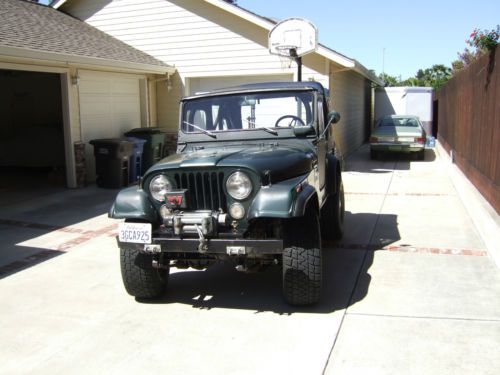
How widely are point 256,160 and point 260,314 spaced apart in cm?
131

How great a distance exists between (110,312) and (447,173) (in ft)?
35.2

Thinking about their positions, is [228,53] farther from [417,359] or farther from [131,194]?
[417,359]

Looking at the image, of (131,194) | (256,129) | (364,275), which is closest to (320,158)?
(256,129)

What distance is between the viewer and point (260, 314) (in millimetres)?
4547

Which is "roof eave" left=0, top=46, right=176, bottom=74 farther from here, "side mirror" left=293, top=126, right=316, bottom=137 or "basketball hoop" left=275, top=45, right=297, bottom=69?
"side mirror" left=293, top=126, right=316, bottom=137

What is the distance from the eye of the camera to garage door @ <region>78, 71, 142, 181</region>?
468 inches

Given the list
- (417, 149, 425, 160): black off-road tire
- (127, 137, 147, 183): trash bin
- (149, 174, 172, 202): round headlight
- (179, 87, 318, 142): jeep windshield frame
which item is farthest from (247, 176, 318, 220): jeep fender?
(417, 149, 425, 160): black off-road tire

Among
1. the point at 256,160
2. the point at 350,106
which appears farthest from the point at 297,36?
the point at 256,160

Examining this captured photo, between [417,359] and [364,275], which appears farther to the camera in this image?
[364,275]

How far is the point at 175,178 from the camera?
450 cm

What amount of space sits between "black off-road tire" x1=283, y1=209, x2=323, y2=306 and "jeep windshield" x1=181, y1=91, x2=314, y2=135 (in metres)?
1.50

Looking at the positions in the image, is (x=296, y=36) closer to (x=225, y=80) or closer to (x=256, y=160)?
(x=225, y=80)

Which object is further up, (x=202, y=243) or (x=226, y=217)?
(x=226, y=217)

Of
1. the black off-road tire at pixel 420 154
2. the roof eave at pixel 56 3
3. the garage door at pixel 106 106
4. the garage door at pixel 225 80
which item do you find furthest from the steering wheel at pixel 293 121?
the black off-road tire at pixel 420 154
